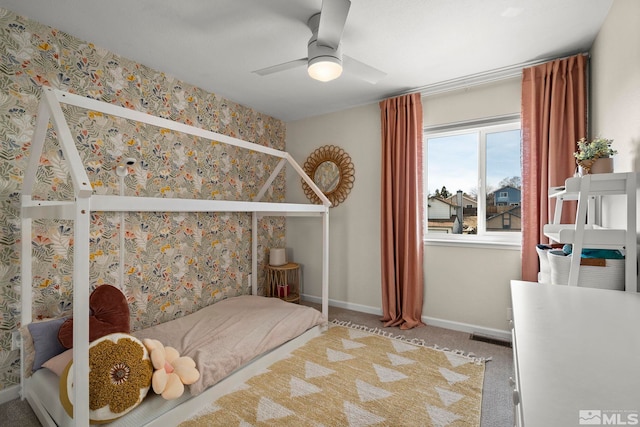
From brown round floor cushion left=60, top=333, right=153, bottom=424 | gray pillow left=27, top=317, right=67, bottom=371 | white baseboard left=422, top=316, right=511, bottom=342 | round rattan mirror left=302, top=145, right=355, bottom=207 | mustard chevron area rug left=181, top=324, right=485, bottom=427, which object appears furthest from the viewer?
round rattan mirror left=302, top=145, right=355, bottom=207

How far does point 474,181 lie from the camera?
10.1ft

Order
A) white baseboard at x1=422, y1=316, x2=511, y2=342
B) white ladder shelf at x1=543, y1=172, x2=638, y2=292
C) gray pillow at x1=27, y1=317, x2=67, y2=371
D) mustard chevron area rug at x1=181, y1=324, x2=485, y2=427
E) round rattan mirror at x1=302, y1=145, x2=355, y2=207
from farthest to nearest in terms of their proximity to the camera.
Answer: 1. round rattan mirror at x1=302, y1=145, x2=355, y2=207
2. white baseboard at x1=422, y1=316, x2=511, y2=342
3. gray pillow at x1=27, y1=317, x2=67, y2=371
4. mustard chevron area rug at x1=181, y1=324, x2=485, y2=427
5. white ladder shelf at x1=543, y1=172, x2=638, y2=292

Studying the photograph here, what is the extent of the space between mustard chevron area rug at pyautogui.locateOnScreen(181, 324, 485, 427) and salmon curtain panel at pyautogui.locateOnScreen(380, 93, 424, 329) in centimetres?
55

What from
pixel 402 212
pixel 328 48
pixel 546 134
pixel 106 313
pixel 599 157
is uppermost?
pixel 328 48

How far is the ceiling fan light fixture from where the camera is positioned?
6.19 ft

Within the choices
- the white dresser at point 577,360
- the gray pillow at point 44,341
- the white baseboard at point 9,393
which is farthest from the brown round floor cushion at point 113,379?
the white dresser at point 577,360

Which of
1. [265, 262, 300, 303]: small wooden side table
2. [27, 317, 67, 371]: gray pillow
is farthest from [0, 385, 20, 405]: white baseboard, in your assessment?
[265, 262, 300, 303]: small wooden side table

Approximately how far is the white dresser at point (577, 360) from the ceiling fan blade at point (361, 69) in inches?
64.8

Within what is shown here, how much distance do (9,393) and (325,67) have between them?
288cm

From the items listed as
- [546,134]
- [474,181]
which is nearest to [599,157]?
[546,134]

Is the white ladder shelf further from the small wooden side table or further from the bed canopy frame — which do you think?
the small wooden side table

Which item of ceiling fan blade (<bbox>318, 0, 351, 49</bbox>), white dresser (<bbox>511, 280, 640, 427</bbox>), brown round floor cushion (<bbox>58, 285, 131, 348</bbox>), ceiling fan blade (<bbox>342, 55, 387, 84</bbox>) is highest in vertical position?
ceiling fan blade (<bbox>318, 0, 351, 49</bbox>)

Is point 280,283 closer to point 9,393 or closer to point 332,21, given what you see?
point 9,393

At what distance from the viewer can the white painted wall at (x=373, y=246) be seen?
2865mm
